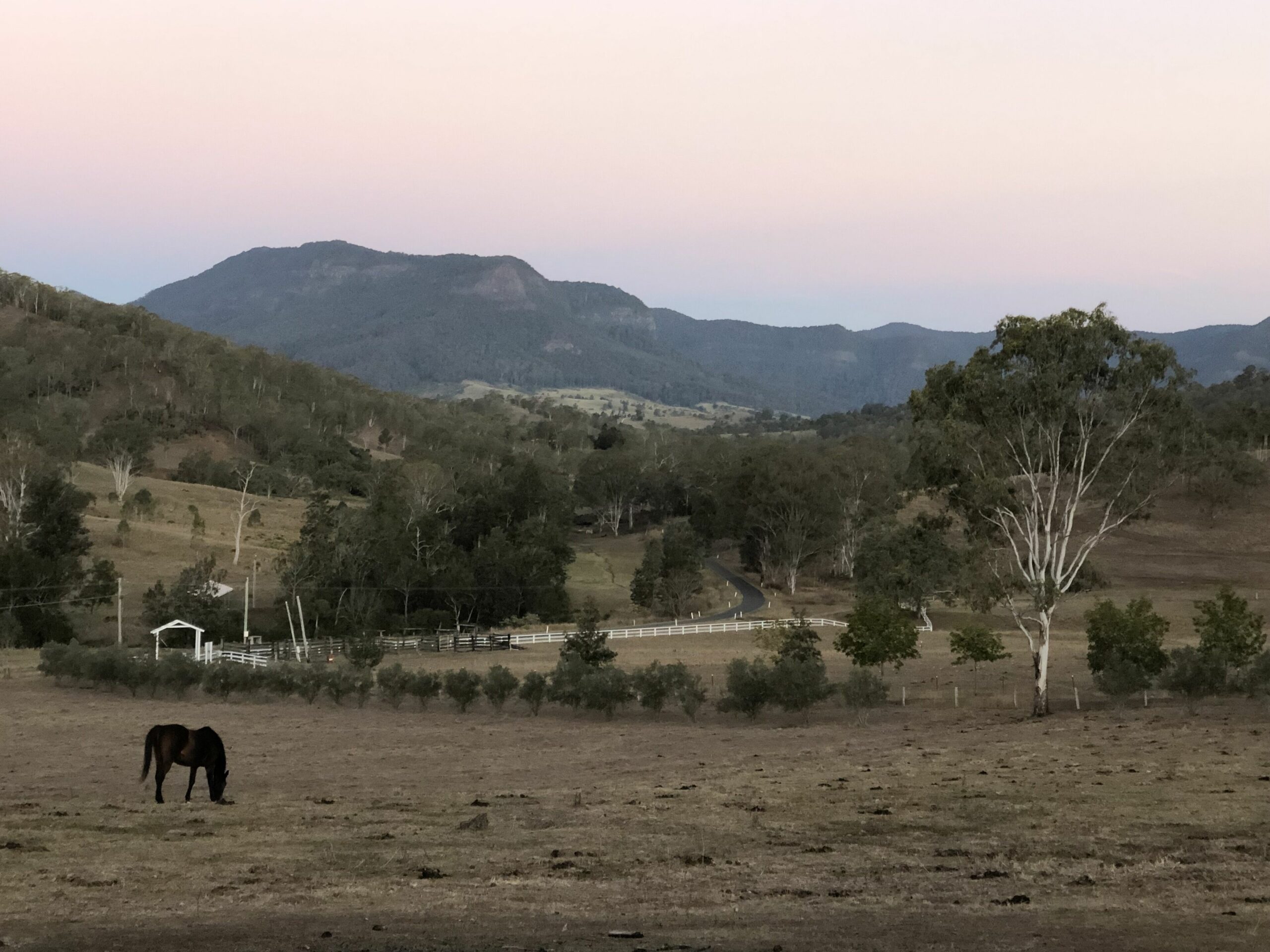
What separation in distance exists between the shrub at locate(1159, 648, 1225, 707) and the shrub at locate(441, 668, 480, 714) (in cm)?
2189

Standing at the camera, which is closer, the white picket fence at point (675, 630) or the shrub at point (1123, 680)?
the shrub at point (1123, 680)

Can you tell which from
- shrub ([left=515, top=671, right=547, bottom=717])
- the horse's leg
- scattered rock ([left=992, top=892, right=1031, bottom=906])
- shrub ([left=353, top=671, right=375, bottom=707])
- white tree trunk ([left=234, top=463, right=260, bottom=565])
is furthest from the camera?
white tree trunk ([left=234, top=463, right=260, bottom=565])

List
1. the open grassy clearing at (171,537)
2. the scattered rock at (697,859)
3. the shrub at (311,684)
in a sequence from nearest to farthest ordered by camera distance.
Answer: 1. the scattered rock at (697,859)
2. the shrub at (311,684)
3. the open grassy clearing at (171,537)

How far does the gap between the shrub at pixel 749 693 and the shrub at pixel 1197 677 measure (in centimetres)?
1212

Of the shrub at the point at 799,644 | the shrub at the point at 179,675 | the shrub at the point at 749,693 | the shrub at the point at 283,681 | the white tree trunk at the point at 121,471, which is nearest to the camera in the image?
the shrub at the point at 749,693

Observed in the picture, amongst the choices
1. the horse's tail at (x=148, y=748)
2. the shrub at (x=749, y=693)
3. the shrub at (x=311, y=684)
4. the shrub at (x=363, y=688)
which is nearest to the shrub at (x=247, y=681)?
the shrub at (x=311, y=684)

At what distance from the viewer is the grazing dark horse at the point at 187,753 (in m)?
21.7

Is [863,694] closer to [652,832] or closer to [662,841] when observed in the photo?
[652,832]

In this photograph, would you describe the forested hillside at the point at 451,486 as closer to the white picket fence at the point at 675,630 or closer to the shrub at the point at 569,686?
the white picket fence at the point at 675,630

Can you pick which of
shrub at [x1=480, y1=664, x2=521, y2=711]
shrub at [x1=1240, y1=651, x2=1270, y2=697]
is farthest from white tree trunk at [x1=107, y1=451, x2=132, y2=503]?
shrub at [x1=1240, y1=651, x2=1270, y2=697]

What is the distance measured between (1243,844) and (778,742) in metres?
16.5

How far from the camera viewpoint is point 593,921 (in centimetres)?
1326

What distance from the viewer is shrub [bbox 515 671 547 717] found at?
132ft

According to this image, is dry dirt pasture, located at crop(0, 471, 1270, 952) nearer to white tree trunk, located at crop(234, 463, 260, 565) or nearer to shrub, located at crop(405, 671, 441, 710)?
shrub, located at crop(405, 671, 441, 710)
